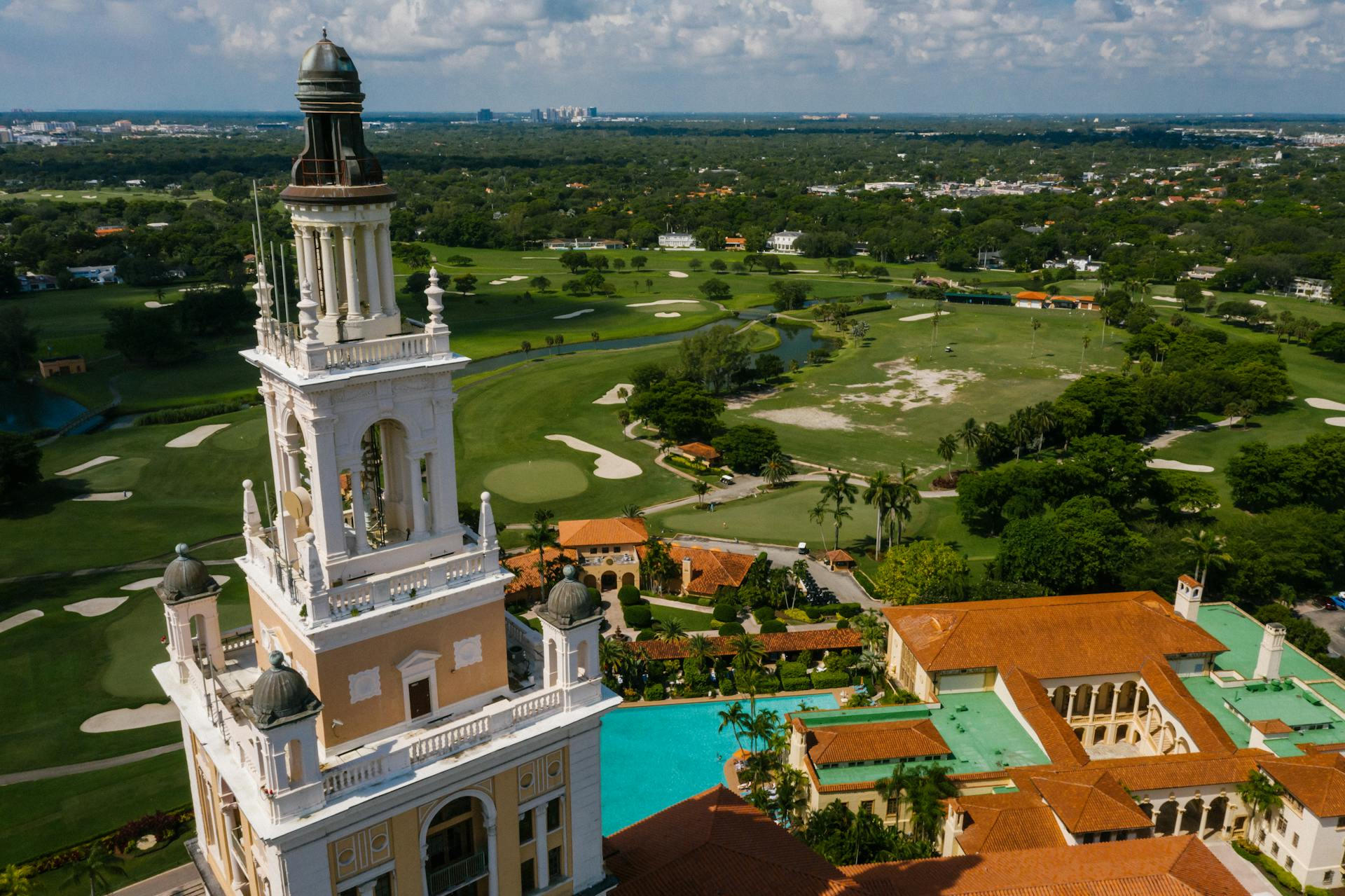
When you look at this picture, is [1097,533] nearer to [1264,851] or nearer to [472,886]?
[1264,851]

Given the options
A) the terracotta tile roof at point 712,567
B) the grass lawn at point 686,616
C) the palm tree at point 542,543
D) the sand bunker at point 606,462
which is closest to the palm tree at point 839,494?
the terracotta tile roof at point 712,567

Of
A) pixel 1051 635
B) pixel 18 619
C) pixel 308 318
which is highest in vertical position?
pixel 308 318

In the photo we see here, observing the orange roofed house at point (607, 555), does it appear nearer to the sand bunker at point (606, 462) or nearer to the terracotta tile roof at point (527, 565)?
the terracotta tile roof at point (527, 565)

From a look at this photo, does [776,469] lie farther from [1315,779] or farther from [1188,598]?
[1315,779]

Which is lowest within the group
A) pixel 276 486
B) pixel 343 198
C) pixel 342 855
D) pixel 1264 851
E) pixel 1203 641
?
pixel 1264 851

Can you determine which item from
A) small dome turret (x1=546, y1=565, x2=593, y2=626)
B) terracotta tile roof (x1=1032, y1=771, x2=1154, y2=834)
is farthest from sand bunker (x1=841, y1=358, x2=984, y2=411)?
small dome turret (x1=546, y1=565, x2=593, y2=626)

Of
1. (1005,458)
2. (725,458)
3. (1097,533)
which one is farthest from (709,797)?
(1005,458)

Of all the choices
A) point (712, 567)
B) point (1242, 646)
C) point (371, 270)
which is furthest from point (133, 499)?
point (1242, 646)
